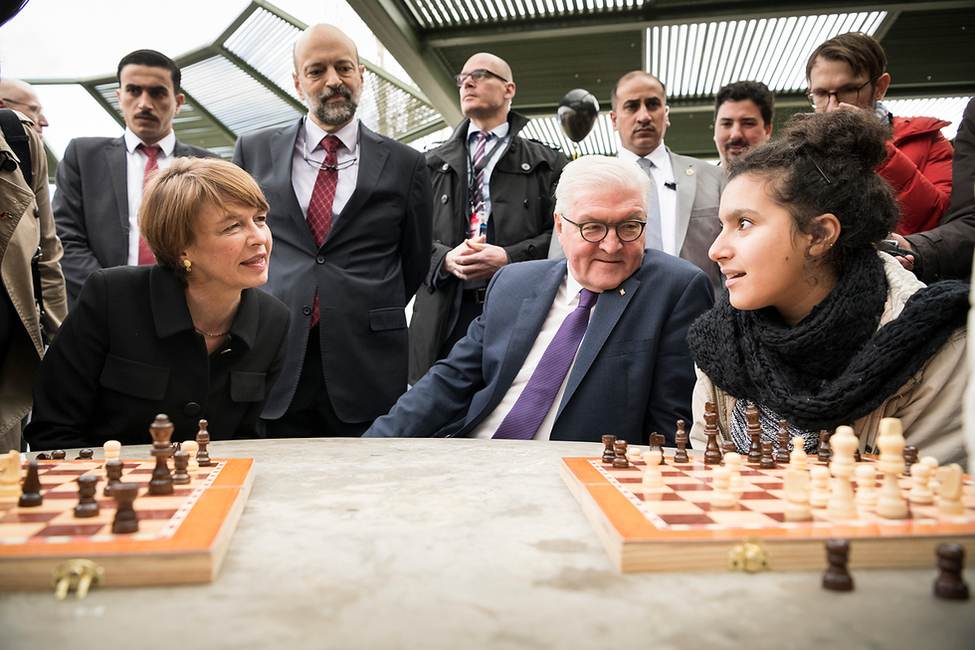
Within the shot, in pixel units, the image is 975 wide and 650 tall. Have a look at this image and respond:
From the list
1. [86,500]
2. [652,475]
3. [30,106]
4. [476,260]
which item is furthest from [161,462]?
[30,106]

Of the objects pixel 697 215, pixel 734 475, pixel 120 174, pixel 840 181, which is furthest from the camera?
pixel 120 174

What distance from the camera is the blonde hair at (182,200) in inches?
105

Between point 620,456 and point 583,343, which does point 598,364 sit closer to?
point 583,343

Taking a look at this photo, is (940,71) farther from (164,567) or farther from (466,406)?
(164,567)

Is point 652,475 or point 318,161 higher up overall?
point 318,161

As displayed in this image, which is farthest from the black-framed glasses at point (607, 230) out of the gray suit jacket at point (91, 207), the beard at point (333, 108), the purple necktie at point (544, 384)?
the gray suit jacket at point (91, 207)

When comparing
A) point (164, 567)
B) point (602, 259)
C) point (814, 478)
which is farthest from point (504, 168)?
point (164, 567)

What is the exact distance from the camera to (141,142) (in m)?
3.99

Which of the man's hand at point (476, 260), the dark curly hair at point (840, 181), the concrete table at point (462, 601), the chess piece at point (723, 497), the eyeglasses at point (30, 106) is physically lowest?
the concrete table at point (462, 601)

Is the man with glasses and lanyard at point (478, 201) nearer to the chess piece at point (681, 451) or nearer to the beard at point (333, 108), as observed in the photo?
the beard at point (333, 108)

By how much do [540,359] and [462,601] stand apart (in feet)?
5.62

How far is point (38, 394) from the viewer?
95.0 inches

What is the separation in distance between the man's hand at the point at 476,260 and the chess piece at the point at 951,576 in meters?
2.78

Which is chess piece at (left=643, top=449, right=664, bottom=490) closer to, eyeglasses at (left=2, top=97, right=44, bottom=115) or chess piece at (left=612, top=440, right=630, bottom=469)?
chess piece at (left=612, top=440, right=630, bottom=469)
